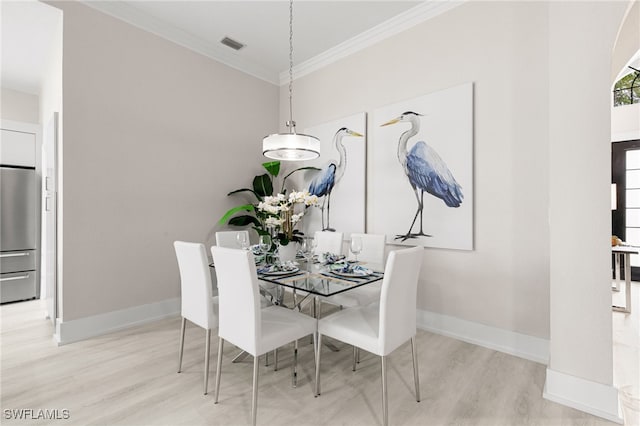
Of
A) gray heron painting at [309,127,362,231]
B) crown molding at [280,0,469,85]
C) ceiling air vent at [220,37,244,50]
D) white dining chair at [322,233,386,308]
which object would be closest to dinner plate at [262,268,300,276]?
white dining chair at [322,233,386,308]

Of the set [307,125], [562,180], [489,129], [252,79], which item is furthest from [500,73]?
Result: [252,79]

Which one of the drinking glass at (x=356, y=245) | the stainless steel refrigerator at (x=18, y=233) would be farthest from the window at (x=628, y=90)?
the stainless steel refrigerator at (x=18, y=233)

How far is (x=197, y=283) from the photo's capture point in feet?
6.82

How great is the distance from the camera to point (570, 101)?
183 centimetres

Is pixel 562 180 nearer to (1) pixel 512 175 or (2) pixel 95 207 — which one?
(1) pixel 512 175

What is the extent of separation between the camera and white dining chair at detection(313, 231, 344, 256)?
3.12 meters

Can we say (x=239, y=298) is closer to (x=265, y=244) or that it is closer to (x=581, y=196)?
(x=265, y=244)

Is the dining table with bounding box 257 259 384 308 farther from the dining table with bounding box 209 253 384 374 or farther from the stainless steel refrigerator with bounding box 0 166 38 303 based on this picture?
the stainless steel refrigerator with bounding box 0 166 38 303

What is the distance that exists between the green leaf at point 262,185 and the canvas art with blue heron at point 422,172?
178 cm

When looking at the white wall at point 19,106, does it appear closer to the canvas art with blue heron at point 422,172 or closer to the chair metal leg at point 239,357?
the chair metal leg at point 239,357

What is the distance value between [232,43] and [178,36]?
1.92 ft

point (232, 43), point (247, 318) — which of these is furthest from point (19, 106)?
point (247, 318)

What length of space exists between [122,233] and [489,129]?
3581mm

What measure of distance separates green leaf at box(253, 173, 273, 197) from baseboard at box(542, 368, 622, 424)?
10.9 feet
